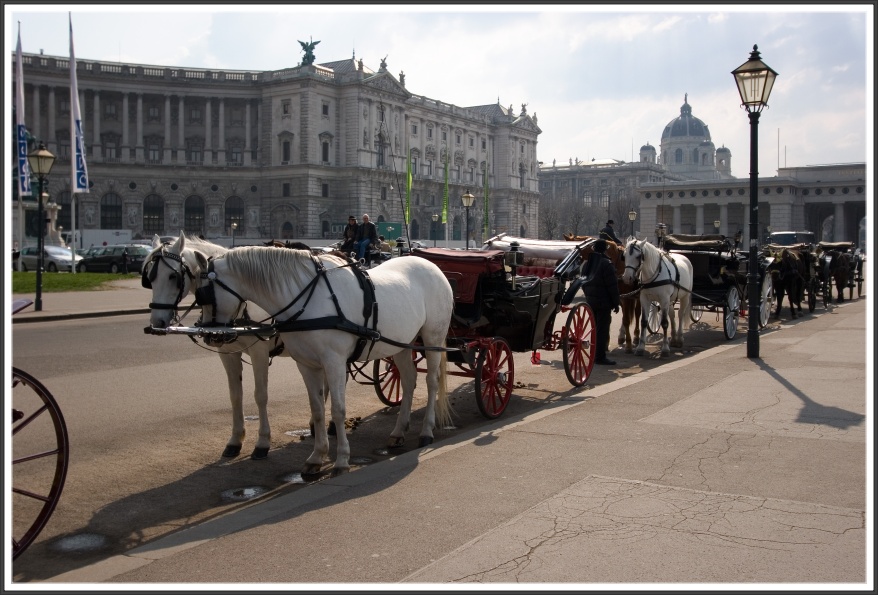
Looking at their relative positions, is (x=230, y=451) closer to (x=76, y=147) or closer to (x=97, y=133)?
(x=76, y=147)

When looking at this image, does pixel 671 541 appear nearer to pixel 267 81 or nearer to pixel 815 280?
pixel 815 280

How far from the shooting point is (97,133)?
8556 centimetres

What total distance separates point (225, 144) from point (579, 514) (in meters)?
90.7

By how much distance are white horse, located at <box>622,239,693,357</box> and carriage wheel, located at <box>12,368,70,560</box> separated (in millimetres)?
8889

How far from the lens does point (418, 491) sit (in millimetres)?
6004

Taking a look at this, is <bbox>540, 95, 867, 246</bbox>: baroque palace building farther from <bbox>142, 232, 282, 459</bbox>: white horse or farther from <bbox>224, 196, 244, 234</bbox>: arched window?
<bbox>142, 232, 282, 459</bbox>: white horse

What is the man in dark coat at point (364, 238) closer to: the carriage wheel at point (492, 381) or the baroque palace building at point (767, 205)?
the carriage wheel at point (492, 381)

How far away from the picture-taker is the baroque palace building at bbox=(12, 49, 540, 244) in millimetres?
84125

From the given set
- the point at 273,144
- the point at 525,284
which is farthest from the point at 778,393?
the point at 273,144

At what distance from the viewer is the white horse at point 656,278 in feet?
45.3

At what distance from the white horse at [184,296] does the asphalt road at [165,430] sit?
264 millimetres

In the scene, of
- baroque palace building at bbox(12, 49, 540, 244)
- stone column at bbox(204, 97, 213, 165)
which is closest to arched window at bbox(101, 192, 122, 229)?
baroque palace building at bbox(12, 49, 540, 244)

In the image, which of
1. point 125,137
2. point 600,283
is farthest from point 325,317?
point 125,137

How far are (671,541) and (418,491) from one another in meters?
1.86
